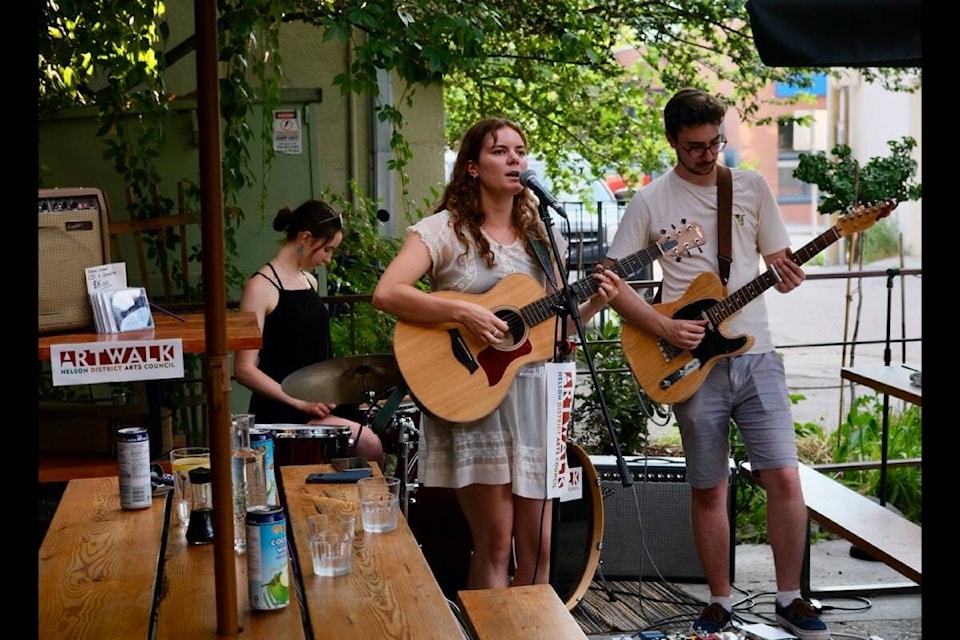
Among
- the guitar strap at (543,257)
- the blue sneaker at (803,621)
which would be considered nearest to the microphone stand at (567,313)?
the guitar strap at (543,257)

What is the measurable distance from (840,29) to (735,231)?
82cm

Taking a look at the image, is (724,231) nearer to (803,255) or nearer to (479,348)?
(803,255)

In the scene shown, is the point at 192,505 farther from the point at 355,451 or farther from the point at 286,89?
the point at 286,89

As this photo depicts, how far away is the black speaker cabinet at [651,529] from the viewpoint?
5.18m

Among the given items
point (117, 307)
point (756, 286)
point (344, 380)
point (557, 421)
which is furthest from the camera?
point (756, 286)

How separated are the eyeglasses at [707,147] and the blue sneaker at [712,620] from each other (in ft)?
5.41

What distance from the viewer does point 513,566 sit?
4.47 meters

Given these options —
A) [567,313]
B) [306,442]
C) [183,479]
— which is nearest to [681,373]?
[567,313]

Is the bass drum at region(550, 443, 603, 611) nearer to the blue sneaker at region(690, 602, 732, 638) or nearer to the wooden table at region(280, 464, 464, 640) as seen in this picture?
the blue sneaker at region(690, 602, 732, 638)

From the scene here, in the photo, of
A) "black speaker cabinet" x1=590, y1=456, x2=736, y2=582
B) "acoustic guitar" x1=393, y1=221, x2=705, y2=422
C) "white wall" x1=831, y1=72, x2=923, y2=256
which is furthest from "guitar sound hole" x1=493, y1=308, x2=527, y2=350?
"white wall" x1=831, y1=72, x2=923, y2=256

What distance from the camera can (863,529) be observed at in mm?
4453

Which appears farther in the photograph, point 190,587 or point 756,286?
point 756,286

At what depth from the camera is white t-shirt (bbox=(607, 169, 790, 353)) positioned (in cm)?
434
